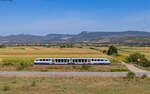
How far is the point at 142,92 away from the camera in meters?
15.8

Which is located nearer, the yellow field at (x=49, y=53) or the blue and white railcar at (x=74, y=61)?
the blue and white railcar at (x=74, y=61)

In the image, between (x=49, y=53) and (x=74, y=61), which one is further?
(x=49, y=53)

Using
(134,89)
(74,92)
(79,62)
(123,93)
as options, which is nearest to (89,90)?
(74,92)

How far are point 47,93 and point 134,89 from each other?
7360 mm

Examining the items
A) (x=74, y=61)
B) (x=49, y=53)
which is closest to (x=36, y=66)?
(x=74, y=61)

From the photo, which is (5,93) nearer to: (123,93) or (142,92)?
(123,93)

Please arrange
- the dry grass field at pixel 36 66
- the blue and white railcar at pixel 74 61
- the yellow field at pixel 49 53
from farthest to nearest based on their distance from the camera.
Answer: the yellow field at pixel 49 53
the blue and white railcar at pixel 74 61
the dry grass field at pixel 36 66

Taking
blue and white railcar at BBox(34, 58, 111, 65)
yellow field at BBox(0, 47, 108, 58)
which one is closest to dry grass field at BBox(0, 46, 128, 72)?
yellow field at BBox(0, 47, 108, 58)

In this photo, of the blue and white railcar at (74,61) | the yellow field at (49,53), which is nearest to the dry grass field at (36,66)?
the yellow field at (49,53)

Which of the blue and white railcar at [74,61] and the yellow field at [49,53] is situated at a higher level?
the blue and white railcar at [74,61]

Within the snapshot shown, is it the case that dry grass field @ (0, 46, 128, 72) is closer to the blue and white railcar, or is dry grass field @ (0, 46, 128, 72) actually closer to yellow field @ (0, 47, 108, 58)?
yellow field @ (0, 47, 108, 58)

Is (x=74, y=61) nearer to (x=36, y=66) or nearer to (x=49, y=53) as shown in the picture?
(x=36, y=66)

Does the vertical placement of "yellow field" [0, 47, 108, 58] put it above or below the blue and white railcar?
below

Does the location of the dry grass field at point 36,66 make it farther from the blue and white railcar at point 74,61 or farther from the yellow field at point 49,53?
the blue and white railcar at point 74,61
